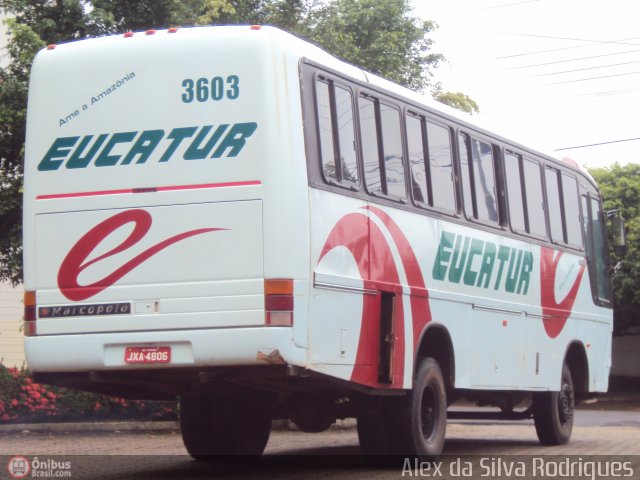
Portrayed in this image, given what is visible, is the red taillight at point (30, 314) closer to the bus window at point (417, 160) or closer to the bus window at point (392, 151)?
the bus window at point (392, 151)

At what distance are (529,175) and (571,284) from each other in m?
1.78

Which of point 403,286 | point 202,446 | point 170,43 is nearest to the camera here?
point 170,43

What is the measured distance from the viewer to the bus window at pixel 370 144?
11.0 metres

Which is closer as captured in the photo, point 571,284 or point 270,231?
point 270,231

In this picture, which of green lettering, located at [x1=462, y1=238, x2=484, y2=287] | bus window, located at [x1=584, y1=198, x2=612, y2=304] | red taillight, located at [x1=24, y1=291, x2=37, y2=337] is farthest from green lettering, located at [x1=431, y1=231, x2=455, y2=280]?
bus window, located at [x1=584, y1=198, x2=612, y2=304]

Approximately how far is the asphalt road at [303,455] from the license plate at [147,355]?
1.86m

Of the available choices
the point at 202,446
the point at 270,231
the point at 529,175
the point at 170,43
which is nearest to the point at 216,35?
the point at 170,43

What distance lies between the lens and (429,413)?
475 inches

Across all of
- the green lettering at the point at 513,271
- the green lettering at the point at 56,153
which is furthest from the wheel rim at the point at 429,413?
the green lettering at the point at 56,153

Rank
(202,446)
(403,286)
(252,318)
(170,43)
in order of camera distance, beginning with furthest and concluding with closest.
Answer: (202,446) → (403,286) → (170,43) → (252,318)

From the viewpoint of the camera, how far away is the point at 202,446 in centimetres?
1235

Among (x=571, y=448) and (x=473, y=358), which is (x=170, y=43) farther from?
(x=571, y=448)

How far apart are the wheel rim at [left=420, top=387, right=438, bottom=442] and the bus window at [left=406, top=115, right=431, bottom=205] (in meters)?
1.84

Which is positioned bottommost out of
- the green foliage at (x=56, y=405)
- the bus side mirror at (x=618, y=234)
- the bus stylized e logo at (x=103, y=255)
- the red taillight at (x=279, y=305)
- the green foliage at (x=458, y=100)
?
the green foliage at (x=56, y=405)
